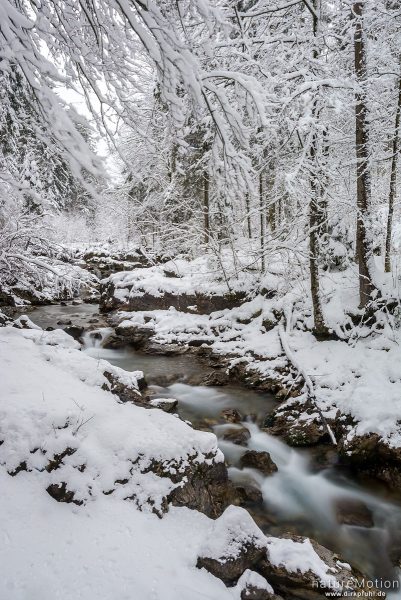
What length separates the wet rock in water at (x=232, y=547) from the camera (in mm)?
3209

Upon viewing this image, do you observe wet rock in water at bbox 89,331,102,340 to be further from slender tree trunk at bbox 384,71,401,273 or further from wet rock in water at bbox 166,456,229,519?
slender tree trunk at bbox 384,71,401,273

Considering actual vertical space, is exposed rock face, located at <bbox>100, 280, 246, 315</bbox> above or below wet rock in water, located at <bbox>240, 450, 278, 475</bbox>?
above

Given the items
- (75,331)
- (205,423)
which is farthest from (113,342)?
(205,423)

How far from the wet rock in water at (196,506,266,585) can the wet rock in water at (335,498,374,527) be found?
2.54 m

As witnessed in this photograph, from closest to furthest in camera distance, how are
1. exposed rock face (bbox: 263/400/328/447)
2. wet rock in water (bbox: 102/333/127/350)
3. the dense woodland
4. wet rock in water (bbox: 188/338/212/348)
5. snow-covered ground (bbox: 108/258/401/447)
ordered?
the dense woodland < snow-covered ground (bbox: 108/258/401/447) < exposed rock face (bbox: 263/400/328/447) < wet rock in water (bbox: 188/338/212/348) < wet rock in water (bbox: 102/333/127/350)

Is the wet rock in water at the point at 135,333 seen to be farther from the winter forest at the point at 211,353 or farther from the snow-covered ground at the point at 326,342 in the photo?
the snow-covered ground at the point at 326,342

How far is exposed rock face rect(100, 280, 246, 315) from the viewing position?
12.9 meters

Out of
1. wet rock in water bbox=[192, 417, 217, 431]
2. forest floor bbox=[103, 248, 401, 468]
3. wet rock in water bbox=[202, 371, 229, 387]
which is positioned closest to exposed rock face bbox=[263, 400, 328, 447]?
forest floor bbox=[103, 248, 401, 468]

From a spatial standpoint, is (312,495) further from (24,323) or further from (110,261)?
(110,261)

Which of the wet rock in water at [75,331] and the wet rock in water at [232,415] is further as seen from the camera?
the wet rock in water at [75,331]

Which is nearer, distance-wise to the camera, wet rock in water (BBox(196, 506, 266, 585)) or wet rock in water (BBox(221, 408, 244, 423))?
wet rock in water (BBox(196, 506, 266, 585))

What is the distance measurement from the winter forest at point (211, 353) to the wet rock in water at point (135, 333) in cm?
7

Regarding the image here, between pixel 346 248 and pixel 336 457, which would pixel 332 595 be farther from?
pixel 346 248

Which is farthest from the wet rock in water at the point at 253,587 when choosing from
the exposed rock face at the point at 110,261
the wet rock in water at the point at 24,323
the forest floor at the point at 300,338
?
the exposed rock face at the point at 110,261
